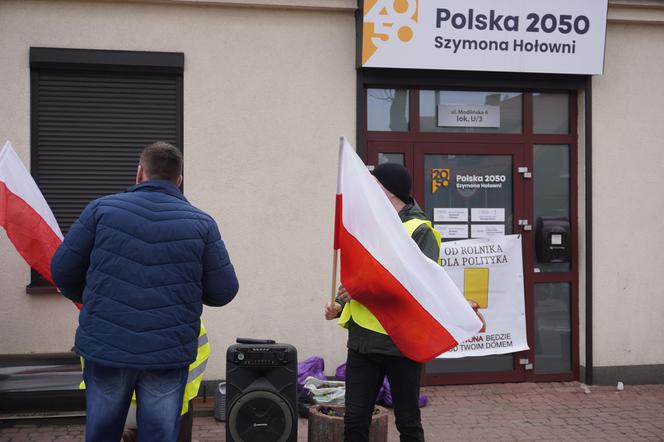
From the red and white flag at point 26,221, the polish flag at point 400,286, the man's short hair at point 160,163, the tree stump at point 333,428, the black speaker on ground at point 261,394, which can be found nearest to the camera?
the man's short hair at point 160,163

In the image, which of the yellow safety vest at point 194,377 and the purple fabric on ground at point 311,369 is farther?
the purple fabric on ground at point 311,369

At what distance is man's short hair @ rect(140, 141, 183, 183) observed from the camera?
3.70 m

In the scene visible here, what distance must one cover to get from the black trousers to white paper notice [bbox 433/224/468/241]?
136 inches

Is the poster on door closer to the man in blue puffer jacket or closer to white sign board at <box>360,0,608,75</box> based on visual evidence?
white sign board at <box>360,0,608,75</box>

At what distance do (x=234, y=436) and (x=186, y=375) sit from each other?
1.05m

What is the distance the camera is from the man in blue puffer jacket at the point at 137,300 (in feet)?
11.2

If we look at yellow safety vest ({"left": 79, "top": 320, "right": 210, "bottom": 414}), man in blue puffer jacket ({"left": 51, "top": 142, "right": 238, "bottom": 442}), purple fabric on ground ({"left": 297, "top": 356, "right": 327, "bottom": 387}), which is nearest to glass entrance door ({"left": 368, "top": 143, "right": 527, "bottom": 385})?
purple fabric on ground ({"left": 297, "top": 356, "right": 327, "bottom": 387})

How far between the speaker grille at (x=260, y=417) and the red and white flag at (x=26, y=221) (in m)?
1.41

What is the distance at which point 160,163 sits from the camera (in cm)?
369

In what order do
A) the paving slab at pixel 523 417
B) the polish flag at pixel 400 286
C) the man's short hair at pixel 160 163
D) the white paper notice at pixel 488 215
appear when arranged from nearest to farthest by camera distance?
the man's short hair at pixel 160 163, the polish flag at pixel 400 286, the paving slab at pixel 523 417, the white paper notice at pixel 488 215

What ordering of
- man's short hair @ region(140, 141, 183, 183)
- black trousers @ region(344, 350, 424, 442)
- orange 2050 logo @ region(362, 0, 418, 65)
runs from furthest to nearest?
orange 2050 logo @ region(362, 0, 418, 65), black trousers @ region(344, 350, 424, 442), man's short hair @ region(140, 141, 183, 183)

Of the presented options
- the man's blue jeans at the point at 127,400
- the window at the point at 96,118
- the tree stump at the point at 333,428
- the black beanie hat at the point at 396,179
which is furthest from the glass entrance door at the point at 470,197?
the man's blue jeans at the point at 127,400

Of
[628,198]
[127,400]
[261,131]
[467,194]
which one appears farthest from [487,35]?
[127,400]

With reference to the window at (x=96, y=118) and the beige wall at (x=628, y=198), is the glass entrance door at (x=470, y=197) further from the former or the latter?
the window at (x=96, y=118)
